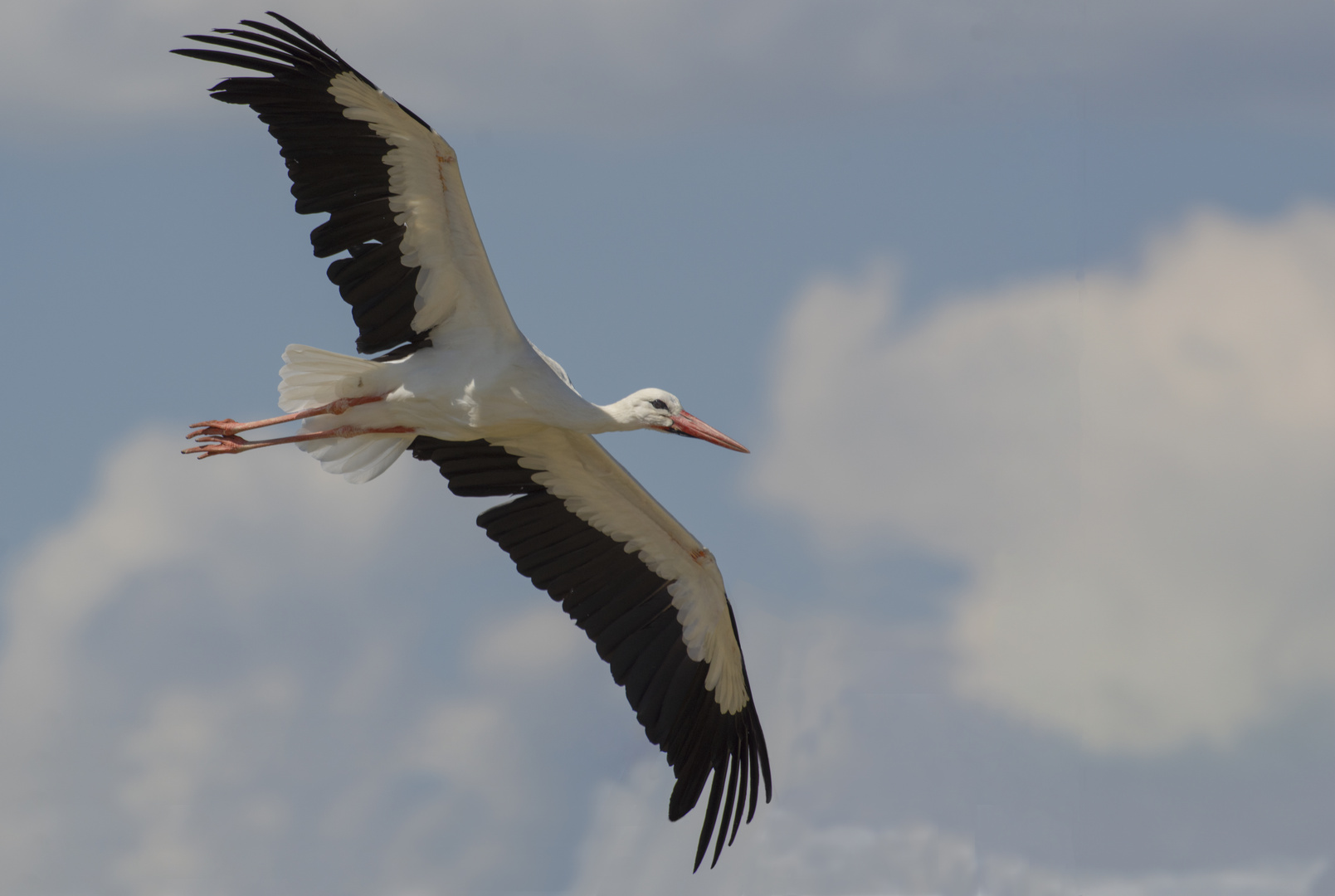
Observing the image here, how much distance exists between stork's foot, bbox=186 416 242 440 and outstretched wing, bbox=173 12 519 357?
43.9 inches

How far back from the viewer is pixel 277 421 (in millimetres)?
12062

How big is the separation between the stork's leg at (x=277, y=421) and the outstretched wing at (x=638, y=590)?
94cm

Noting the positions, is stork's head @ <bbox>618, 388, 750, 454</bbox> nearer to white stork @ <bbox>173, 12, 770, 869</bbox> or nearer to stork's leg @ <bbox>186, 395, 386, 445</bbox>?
white stork @ <bbox>173, 12, 770, 869</bbox>

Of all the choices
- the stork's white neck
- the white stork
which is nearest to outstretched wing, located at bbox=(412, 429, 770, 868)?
the white stork

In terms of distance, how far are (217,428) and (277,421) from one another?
1.76 feet

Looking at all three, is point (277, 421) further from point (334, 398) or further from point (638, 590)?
point (638, 590)

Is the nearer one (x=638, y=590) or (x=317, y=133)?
(x=317, y=133)

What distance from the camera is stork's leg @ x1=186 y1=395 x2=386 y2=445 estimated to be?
11.9 m

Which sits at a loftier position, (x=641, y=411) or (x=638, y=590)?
(x=641, y=411)

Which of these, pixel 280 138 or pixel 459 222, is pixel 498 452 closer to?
pixel 459 222

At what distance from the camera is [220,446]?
484 inches

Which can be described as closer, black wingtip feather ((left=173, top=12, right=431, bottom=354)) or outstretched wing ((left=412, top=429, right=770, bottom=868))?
black wingtip feather ((left=173, top=12, right=431, bottom=354))

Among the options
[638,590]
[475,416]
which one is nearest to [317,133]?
[475,416]

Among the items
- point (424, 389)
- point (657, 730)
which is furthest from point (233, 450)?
point (657, 730)
